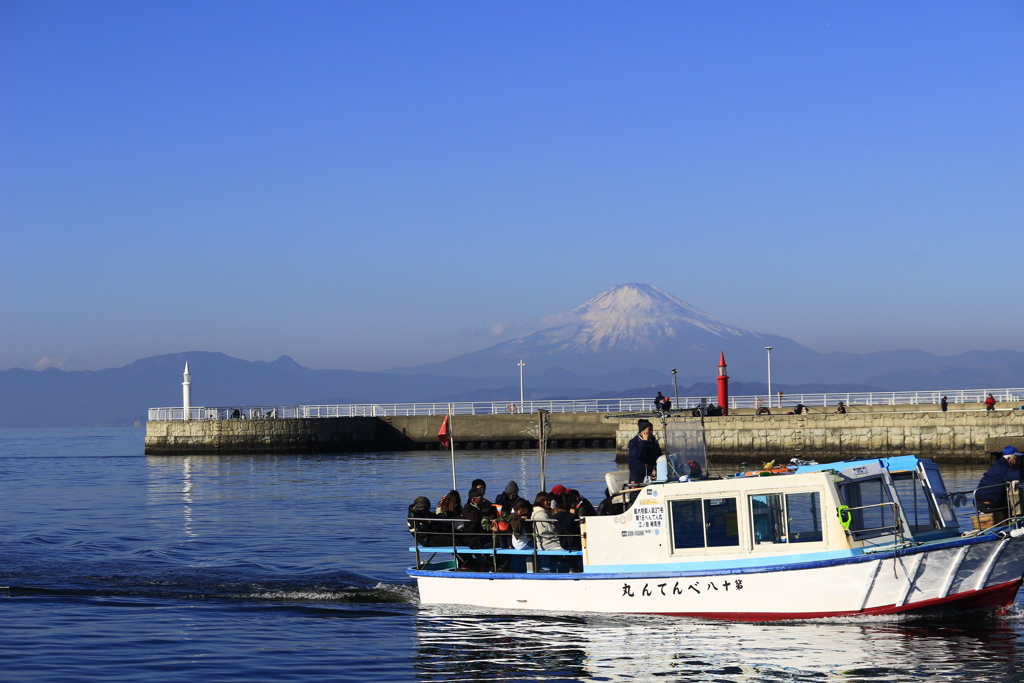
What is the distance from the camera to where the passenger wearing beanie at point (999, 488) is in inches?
624

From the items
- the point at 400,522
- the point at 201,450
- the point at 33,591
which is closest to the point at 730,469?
the point at 400,522

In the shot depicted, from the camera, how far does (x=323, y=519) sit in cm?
3086

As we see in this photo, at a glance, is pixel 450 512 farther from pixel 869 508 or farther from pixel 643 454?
pixel 869 508

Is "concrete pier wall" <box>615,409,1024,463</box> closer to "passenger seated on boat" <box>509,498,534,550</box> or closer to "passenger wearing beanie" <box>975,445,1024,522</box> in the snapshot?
"passenger seated on boat" <box>509,498,534,550</box>

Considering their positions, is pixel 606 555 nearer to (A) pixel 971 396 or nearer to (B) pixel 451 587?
(B) pixel 451 587

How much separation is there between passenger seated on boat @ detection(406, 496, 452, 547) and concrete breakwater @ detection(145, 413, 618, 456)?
152 feet

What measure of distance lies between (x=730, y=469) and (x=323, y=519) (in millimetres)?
20641

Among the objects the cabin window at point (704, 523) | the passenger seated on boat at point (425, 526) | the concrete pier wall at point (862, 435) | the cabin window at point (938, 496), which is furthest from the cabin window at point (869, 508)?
the concrete pier wall at point (862, 435)

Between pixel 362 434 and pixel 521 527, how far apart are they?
5133 cm

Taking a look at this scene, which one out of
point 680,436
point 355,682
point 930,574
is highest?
point 680,436

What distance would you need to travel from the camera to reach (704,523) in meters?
15.7

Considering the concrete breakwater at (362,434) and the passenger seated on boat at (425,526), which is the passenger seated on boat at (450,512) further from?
the concrete breakwater at (362,434)

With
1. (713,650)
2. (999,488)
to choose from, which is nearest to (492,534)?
(713,650)

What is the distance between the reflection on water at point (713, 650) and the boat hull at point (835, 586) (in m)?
0.24
